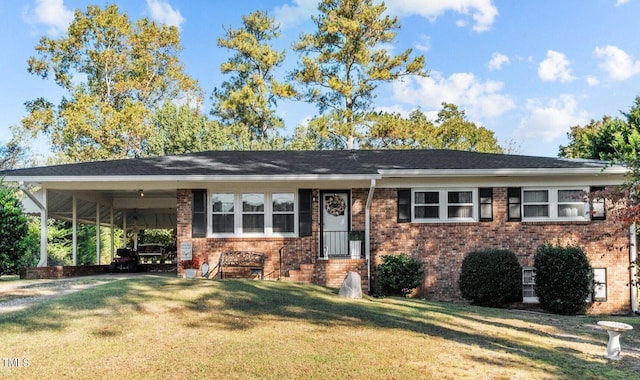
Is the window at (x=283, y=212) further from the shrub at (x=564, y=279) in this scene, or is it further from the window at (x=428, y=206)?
the shrub at (x=564, y=279)

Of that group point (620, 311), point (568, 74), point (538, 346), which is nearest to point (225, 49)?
point (568, 74)

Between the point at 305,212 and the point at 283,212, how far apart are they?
0.65m

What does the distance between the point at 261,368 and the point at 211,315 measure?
2.83 m

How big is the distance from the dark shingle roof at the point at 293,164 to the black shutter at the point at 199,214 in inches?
30.4

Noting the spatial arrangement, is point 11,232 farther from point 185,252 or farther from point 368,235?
point 368,235

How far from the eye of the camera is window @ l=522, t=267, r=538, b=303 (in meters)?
13.9

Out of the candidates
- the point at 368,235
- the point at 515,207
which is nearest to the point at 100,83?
the point at 368,235

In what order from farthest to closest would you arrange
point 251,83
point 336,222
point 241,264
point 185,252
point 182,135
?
1. point 251,83
2. point 182,135
3. point 336,222
4. point 241,264
5. point 185,252

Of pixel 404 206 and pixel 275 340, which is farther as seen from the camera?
pixel 404 206

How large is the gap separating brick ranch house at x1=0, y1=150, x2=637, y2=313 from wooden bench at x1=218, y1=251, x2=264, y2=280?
0.24 meters

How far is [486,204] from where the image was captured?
46.8 feet

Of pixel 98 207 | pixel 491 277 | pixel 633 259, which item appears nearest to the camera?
pixel 491 277

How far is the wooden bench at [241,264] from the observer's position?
1407cm

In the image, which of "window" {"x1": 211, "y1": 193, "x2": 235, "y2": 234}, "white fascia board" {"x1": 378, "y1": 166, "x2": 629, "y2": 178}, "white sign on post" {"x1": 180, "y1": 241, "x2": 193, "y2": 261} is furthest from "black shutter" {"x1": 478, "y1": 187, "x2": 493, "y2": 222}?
"white sign on post" {"x1": 180, "y1": 241, "x2": 193, "y2": 261}
